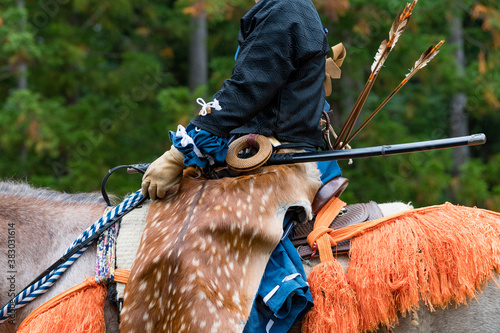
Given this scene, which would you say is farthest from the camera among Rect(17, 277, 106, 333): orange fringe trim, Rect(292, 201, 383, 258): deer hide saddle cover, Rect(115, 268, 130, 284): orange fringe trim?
Rect(292, 201, 383, 258): deer hide saddle cover

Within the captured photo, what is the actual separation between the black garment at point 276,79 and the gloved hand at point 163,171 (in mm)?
178

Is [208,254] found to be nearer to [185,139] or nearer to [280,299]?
[280,299]

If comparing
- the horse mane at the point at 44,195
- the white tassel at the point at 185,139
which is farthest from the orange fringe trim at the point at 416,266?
the horse mane at the point at 44,195

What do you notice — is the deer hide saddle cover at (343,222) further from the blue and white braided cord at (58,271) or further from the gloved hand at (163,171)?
the blue and white braided cord at (58,271)

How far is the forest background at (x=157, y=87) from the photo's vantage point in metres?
7.27

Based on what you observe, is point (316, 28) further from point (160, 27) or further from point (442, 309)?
point (160, 27)

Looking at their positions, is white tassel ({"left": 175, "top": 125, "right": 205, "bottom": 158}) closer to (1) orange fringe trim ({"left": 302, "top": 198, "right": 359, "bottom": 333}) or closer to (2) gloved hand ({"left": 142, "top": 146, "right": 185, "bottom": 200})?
(2) gloved hand ({"left": 142, "top": 146, "right": 185, "bottom": 200})

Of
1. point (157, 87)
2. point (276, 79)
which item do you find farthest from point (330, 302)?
point (157, 87)

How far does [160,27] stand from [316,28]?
8.40 metres

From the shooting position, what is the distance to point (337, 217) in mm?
2639

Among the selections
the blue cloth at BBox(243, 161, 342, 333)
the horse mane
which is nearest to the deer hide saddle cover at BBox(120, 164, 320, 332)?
the blue cloth at BBox(243, 161, 342, 333)

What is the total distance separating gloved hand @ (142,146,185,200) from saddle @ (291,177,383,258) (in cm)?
66

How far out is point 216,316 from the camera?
2.12 m

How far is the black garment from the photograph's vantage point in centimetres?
234
